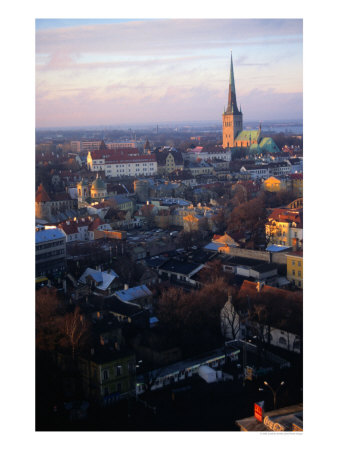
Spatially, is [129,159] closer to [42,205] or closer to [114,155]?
[114,155]

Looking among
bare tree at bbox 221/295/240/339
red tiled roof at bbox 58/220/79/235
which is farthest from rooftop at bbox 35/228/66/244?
bare tree at bbox 221/295/240/339

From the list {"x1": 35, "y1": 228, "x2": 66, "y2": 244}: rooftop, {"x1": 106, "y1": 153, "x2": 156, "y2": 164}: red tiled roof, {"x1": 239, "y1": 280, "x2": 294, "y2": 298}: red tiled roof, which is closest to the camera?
{"x1": 239, "y1": 280, "x2": 294, "y2": 298}: red tiled roof

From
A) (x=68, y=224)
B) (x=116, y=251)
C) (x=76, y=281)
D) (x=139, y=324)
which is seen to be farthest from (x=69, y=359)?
(x=68, y=224)

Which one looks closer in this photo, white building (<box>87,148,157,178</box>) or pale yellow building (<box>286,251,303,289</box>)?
pale yellow building (<box>286,251,303,289</box>)

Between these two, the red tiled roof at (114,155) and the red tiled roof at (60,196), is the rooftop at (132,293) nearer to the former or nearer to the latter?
the red tiled roof at (60,196)

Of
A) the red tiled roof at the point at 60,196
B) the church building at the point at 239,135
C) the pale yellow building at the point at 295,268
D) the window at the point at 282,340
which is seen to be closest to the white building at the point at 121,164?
the red tiled roof at the point at 60,196

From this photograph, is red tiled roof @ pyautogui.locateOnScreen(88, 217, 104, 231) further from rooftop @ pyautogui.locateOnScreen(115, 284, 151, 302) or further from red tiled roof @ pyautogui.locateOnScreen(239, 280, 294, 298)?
red tiled roof @ pyautogui.locateOnScreen(239, 280, 294, 298)

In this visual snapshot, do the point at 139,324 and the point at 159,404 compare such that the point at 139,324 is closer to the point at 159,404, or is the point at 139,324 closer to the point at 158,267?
the point at 159,404

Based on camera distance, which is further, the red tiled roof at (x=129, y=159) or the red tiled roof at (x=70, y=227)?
the red tiled roof at (x=129, y=159)
